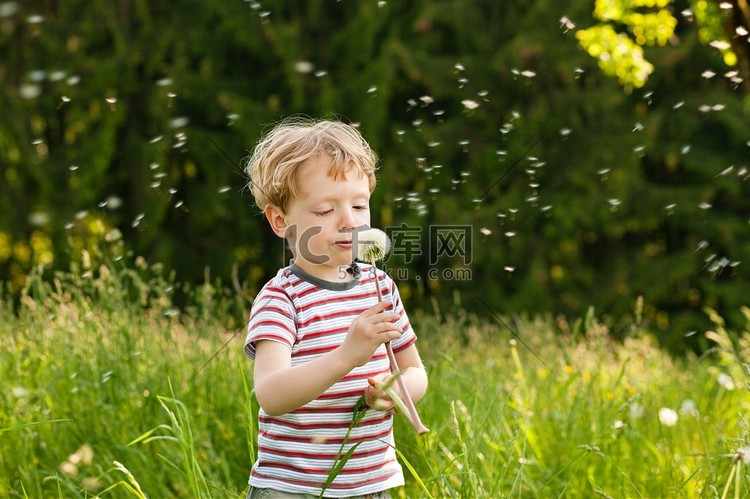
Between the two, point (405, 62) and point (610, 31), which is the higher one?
point (610, 31)

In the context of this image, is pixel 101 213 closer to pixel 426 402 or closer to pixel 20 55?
pixel 20 55

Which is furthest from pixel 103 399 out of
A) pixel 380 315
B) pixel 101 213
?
pixel 101 213

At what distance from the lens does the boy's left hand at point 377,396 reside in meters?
1.70

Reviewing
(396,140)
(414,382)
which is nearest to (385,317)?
(414,382)

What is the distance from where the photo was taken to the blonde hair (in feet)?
6.17

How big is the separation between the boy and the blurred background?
17.2ft

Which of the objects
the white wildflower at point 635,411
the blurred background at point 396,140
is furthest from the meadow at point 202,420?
the blurred background at point 396,140

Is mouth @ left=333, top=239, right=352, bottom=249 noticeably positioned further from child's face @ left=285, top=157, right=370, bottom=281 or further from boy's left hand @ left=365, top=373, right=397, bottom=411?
boy's left hand @ left=365, top=373, right=397, bottom=411

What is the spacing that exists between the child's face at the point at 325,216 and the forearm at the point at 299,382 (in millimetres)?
254

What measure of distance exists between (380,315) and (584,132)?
6.35m

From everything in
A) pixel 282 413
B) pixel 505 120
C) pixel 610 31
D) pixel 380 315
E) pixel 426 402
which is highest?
pixel 380 315

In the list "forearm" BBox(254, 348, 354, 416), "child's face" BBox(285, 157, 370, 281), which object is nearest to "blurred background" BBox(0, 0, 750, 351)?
"child's face" BBox(285, 157, 370, 281)

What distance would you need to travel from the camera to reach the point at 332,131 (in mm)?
1973

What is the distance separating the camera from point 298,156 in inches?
74.5
